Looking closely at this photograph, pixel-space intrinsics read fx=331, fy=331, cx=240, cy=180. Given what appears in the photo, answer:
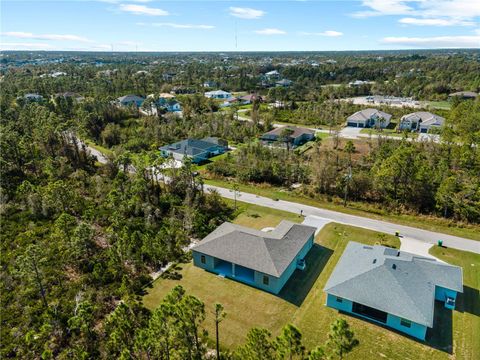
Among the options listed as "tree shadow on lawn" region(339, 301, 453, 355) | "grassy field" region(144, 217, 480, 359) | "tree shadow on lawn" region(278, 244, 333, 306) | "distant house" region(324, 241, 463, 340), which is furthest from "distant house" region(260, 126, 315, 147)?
"tree shadow on lawn" region(339, 301, 453, 355)

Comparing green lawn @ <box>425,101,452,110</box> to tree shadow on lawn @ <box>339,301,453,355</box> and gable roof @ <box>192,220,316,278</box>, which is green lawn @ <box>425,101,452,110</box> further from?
tree shadow on lawn @ <box>339,301,453,355</box>

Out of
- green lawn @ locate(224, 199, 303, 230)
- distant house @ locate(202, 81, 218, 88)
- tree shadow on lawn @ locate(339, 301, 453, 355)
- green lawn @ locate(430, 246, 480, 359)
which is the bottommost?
green lawn @ locate(224, 199, 303, 230)

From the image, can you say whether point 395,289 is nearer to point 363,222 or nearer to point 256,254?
point 256,254

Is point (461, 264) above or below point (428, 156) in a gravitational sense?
below

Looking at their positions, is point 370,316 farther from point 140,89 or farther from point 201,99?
point 140,89

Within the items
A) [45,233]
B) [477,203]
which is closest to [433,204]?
[477,203]

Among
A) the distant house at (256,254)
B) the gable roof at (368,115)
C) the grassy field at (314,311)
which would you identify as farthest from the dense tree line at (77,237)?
the gable roof at (368,115)

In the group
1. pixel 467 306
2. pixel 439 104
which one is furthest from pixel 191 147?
pixel 439 104
